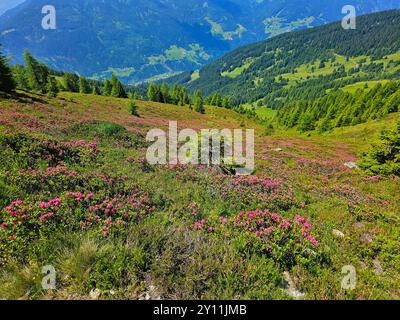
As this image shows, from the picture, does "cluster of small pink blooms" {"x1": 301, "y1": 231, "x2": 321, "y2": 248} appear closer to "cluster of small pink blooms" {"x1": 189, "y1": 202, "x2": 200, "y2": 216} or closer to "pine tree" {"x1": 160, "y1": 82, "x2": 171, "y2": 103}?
"cluster of small pink blooms" {"x1": 189, "y1": 202, "x2": 200, "y2": 216}

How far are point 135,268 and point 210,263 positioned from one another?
1.42m

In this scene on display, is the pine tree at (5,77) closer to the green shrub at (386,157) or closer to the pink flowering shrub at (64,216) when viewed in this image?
the pink flowering shrub at (64,216)

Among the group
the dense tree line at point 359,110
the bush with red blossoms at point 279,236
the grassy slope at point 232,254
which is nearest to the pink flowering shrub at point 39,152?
the grassy slope at point 232,254

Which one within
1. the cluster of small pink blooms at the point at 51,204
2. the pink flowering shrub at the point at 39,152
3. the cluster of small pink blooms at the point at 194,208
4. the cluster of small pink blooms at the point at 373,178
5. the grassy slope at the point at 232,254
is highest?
the pink flowering shrub at the point at 39,152

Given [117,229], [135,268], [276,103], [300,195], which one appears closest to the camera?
[135,268]

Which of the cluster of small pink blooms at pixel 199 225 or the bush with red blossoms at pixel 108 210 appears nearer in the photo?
the bush with red blossoms at pixel 108 210

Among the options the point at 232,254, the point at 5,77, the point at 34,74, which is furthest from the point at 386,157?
the point at 34,74

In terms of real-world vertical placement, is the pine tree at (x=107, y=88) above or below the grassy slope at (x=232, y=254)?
above

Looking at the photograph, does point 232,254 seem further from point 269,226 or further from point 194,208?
point 194,208

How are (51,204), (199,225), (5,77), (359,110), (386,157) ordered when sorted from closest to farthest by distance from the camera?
(51,204) → (199,225) → (386,157) → (5,77) → (359,110)

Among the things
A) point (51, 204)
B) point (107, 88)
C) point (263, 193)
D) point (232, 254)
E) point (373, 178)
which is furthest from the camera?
point (107, 88)
